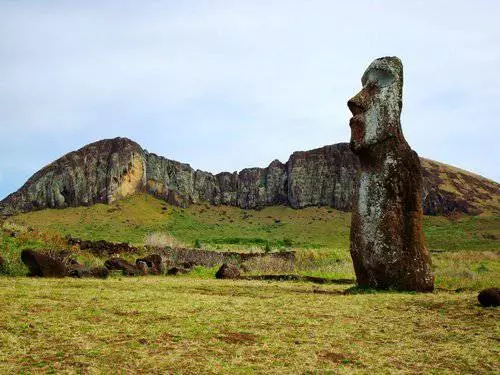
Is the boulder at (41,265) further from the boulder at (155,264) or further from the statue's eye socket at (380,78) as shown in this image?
the statue's eye socket at (380,78)

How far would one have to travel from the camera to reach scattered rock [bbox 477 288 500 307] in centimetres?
902

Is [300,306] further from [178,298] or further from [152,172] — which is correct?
[152,172]

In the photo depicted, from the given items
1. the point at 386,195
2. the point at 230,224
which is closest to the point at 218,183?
the point at 230,224

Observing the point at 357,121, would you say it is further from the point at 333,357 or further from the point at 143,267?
the point at 143,267

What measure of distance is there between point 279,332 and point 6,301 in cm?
477

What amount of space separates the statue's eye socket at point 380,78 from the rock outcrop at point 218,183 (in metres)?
74.8

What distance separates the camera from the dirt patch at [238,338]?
6.34 m

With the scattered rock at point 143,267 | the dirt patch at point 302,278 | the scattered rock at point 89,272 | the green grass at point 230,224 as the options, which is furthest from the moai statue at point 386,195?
the green grass at point 230,224

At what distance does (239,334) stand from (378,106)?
8.25 meters

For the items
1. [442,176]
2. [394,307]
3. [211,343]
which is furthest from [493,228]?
[211,343]

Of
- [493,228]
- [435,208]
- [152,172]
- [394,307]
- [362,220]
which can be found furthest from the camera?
[152,172]

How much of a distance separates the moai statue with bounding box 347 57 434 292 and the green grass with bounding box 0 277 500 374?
1994mm

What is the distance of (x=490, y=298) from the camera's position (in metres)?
9.06

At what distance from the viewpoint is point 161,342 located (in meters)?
6.20
